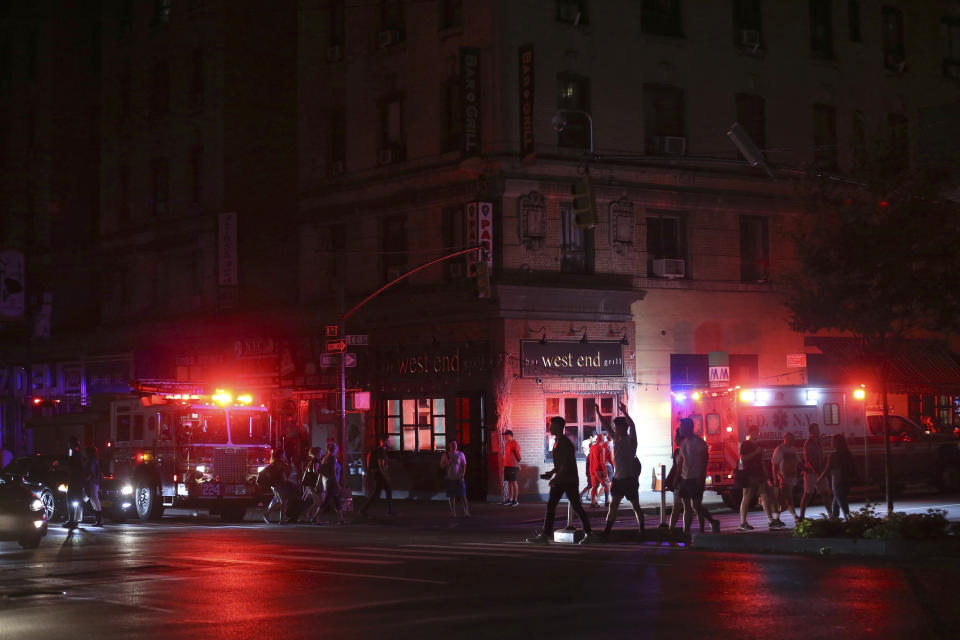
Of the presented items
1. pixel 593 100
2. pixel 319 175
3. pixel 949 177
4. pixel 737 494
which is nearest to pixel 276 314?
pixel 319 175

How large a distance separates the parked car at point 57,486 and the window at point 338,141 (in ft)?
45.2

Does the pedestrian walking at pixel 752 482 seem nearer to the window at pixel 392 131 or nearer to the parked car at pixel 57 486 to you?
the parked car at pixel 57 486

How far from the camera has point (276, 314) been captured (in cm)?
4178

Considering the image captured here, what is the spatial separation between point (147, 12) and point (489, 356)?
74.6 feet

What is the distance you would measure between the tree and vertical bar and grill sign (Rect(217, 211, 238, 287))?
20.8 metres

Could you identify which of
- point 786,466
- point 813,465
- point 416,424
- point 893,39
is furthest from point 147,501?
point 893,39

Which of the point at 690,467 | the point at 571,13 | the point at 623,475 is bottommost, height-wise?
the point at 623,475

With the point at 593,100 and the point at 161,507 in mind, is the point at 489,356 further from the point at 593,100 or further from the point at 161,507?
the point at 161,507

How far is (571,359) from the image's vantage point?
115ft

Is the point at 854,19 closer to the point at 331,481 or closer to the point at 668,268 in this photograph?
the point at 668,268

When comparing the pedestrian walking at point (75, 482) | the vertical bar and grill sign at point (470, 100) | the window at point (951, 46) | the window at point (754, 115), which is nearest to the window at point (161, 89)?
the vertical bar and grill sign at point (470, 100)

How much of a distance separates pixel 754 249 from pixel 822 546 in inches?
878

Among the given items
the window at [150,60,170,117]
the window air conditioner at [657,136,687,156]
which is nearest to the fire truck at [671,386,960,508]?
the window air conditioner at [657,136,687,156]

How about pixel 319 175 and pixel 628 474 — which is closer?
pixel 628 474
